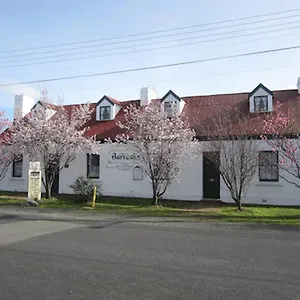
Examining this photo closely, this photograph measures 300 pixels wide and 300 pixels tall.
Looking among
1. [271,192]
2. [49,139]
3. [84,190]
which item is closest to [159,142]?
[84,190]

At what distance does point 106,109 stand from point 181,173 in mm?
6862

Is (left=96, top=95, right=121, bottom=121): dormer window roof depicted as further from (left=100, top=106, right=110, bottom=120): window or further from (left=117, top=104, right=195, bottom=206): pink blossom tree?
(left=117, top=104, right=195, bottom=206): pink blossom tree

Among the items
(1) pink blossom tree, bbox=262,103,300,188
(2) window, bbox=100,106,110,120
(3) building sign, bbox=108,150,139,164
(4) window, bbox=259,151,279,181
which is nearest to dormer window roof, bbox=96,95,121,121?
(2) window, bbox=100,106,110,120

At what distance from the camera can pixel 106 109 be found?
23156 millimetres

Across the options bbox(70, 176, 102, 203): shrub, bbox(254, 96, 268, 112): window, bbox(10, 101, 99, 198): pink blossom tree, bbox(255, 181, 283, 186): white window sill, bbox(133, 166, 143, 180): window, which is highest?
bbox(254, 96, 268, 112): window

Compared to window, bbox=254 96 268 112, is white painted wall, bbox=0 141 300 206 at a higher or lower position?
lower

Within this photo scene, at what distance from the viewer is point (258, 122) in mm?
18828

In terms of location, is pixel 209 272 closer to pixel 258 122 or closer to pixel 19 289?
pixel 19 289

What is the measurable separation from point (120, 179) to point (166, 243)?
12.1m

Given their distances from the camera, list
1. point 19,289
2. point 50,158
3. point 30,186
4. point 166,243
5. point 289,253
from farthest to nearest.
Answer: point 50,158 < point 30,186 < point 166,243 < point 289,253 < point 19,289

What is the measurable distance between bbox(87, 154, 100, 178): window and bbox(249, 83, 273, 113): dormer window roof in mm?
9026

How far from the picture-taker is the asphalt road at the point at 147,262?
529 cm

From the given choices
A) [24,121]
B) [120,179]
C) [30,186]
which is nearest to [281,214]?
[120,179]

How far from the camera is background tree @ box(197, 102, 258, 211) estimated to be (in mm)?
15961
